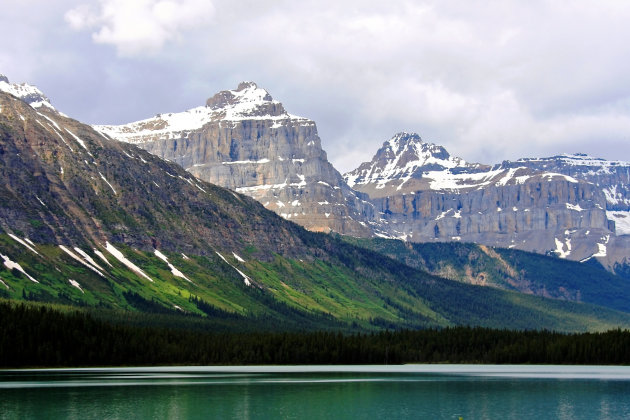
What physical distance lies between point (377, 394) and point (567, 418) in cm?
4781

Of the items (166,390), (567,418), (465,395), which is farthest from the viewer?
(166,390)

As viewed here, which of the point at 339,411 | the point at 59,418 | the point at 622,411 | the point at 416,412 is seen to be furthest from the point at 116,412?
the point at 622,411

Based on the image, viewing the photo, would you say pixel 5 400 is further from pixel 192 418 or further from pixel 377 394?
pixel 377 394

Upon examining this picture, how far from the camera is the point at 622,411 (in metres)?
141

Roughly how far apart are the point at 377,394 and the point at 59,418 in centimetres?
6238

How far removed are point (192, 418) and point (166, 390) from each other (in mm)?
50853

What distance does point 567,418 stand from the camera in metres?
134

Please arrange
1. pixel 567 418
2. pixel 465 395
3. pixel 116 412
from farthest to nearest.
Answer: pixel 465 395, pixel 116 412, pixel 567 418

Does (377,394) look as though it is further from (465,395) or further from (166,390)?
(166,390)

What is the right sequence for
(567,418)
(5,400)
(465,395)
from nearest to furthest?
1. (567,418)
2. (5,400)
3. (465,395)

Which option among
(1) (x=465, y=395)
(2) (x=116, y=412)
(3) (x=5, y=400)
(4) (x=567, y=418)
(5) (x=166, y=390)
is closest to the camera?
(4) (x=567, y=418)

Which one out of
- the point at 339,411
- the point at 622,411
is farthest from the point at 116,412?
the point at 622,411

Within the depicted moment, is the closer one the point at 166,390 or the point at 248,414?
the point at 248,414

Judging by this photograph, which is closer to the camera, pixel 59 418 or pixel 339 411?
pixel 59 418
